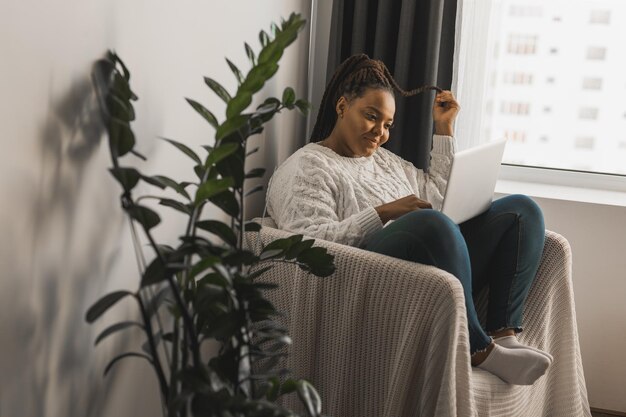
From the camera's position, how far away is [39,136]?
4.28ft

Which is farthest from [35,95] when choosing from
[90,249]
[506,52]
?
[506,52]

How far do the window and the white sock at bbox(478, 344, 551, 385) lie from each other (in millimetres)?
1025

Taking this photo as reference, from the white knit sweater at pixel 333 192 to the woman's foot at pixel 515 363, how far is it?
16.5 inches

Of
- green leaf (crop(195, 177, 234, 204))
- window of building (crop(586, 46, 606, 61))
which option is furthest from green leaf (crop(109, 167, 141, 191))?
window of building (crop(586, 46, 606, 61))

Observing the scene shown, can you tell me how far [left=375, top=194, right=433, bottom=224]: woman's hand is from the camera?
2064 mm

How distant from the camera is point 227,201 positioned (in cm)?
142

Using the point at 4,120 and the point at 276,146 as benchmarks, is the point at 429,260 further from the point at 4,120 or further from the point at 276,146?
the point at 4,120

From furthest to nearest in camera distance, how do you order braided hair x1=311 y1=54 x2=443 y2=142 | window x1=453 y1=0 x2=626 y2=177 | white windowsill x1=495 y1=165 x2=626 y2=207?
window x1=453 y1=0 x2=626 y2=177 < white windowsill x1=495 y1=165 x2=626 y2=207 < braided hair x1=311 y1=54 x2=443 y2=142

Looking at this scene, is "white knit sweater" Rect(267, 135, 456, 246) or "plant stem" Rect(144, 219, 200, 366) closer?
"plant stem" Rect(144, 219, 200, 366)

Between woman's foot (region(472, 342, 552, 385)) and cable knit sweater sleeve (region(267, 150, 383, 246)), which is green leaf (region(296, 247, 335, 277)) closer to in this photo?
cable knit sweater sleeve (region(267, 150, 383, 246))

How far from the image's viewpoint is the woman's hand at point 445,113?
254 cm

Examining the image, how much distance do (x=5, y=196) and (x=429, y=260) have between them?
101 cm

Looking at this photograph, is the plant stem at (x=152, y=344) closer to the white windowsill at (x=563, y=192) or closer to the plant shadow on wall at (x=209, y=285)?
the plant shadow on wall at (x=209, y=285)

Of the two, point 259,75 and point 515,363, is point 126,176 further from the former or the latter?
point 515,363
